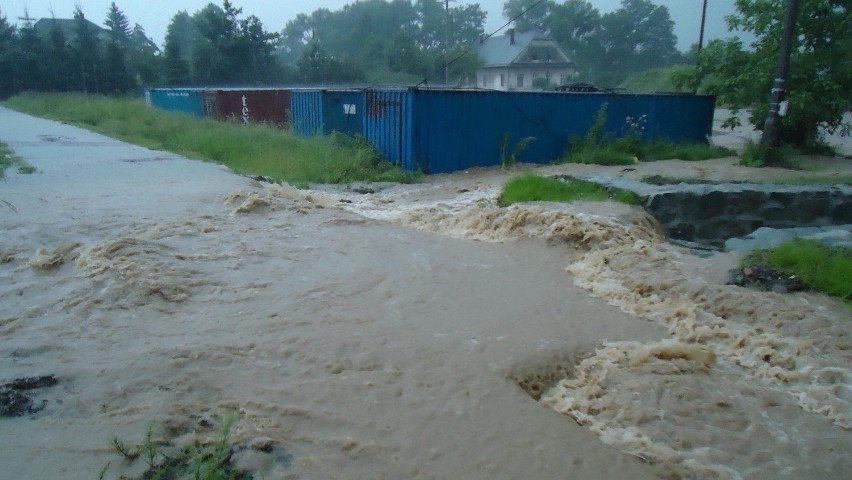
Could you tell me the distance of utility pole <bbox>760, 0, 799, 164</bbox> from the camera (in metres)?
14.8

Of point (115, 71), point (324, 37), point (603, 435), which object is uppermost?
point (324, 37)

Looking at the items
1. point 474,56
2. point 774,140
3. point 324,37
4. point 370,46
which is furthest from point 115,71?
point 774,140

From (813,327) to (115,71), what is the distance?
46957 millimetres

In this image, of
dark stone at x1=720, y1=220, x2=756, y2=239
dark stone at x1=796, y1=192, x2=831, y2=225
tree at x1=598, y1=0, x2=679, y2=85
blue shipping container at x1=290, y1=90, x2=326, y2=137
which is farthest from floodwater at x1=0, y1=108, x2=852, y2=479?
tree at x1=598, y1=0, x2=679, y2=85

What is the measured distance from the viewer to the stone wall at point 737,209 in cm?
1022

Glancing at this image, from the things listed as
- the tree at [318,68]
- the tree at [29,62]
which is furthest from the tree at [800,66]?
the tree at [29,62]

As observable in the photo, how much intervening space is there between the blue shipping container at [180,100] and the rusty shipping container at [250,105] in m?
1.15

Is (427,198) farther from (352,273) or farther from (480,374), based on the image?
(480,374)

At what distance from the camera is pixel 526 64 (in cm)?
5638

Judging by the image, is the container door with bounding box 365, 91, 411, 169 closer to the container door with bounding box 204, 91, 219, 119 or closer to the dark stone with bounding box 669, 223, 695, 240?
the dark stone with bounding box 669, 223, 695, 240

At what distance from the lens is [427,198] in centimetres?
1311

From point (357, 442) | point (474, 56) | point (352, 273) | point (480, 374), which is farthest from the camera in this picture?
point (474, 56)

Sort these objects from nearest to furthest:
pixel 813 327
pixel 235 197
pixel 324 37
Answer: pixel 813 327
pixel 235 197
pixel 324 37

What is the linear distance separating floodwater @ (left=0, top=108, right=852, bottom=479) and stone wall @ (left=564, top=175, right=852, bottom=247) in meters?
1.17
